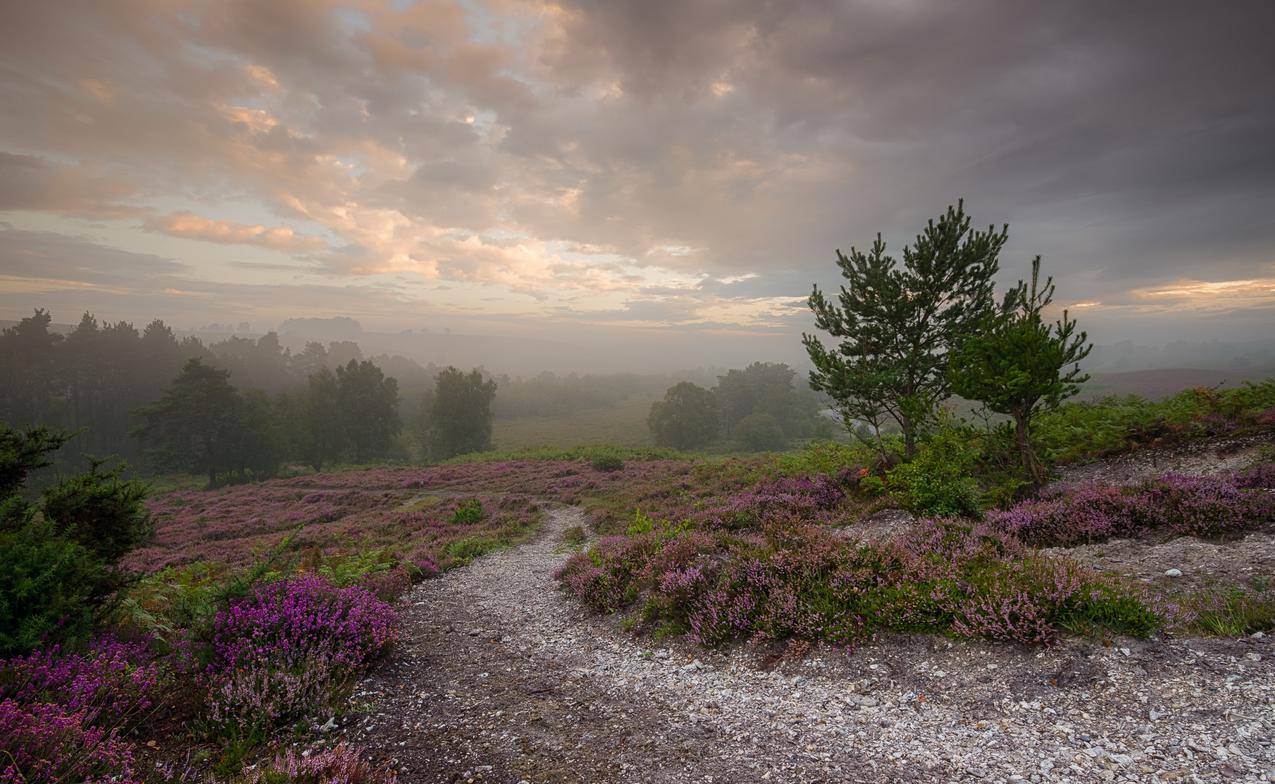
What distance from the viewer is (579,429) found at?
103m

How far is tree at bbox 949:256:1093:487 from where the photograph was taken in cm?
1074

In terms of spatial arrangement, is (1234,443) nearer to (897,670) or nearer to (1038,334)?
(1038,334)

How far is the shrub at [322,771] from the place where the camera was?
4.13 m

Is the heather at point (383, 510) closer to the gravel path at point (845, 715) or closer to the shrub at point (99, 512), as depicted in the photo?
the shrub at point (99, 512)

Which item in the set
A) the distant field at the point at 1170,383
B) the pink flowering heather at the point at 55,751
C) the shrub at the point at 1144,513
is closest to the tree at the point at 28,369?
the pink flowering heather at the point at 55,751

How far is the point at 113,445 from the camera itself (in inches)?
2645

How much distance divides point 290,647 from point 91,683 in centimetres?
191

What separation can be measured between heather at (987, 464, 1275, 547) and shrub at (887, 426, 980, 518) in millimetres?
1035

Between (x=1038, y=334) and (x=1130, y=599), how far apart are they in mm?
6969

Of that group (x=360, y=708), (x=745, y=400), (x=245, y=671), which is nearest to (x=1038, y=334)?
(x=360, y=708)

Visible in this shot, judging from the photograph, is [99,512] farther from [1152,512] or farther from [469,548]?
[1152,512]

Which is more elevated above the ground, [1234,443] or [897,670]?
[1234,443]

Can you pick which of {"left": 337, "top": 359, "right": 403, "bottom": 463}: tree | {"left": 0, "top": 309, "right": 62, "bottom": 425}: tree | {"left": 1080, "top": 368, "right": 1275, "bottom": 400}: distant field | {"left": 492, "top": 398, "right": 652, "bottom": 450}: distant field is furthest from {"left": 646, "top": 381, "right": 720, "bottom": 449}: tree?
{"left": 0, "top": 309, "right": 62, "bottom": 425}: tree

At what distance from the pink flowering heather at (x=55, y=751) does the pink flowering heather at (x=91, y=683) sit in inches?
12.2
